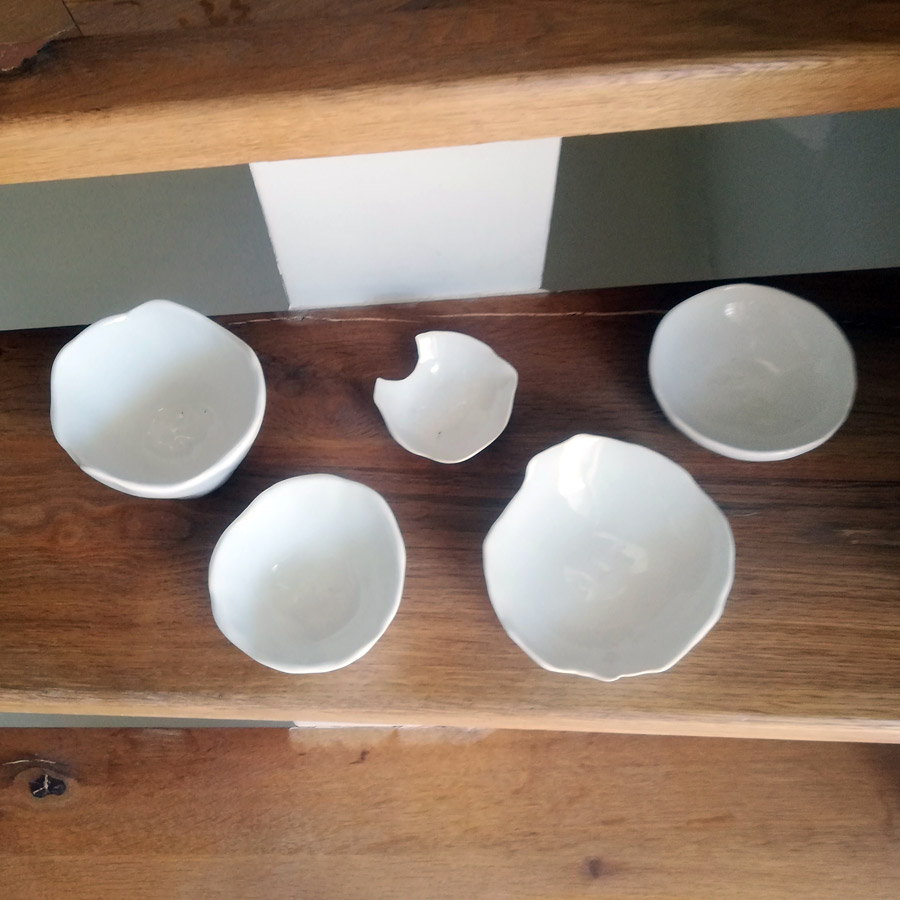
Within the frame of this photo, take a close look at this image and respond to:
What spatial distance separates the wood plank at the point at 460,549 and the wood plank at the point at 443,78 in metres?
0.27

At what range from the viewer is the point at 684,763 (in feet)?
2.53

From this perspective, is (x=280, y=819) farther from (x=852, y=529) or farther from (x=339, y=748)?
(x=852, y=529)

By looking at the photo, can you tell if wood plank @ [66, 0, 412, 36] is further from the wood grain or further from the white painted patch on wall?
the wood grain

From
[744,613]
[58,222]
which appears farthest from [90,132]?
Result: [58,222]

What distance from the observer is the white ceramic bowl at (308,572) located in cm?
51

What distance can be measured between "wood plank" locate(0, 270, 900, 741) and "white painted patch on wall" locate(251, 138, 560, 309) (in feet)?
0.17

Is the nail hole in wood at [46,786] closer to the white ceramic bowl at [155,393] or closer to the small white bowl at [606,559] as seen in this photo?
the white ceramic bowl at [155,393]

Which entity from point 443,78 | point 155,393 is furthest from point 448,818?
point 443,78

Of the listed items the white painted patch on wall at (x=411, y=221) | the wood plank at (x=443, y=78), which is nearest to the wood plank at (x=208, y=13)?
the wood plank at (x=443, y=78)

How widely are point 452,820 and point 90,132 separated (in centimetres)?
67

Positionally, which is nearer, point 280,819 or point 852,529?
point 852,529

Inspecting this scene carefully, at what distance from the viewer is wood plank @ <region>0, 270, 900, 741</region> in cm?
49

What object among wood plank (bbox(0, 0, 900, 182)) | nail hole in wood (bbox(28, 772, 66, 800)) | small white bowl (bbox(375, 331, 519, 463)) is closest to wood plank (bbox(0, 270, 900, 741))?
small white bowl (bbox(375, 331, 519, 463))

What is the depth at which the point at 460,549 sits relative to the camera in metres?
0.54
